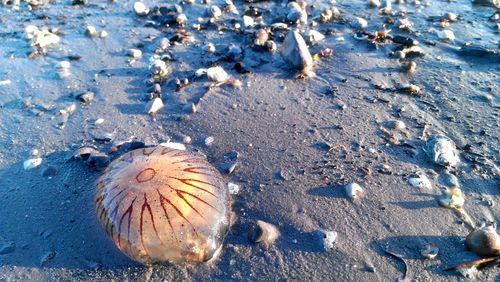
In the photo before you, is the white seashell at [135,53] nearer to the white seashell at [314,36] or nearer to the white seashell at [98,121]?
the white seashell at [98,121]

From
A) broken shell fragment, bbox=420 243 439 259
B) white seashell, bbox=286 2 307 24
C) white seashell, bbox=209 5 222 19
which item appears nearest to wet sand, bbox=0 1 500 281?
broken shell fragment, bbox=420 243 439 259

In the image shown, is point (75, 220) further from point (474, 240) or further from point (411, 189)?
point (474, 240)

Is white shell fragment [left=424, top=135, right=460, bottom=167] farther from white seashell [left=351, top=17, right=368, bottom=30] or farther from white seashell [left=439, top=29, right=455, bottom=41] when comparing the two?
white seashell [left=351, top=17, right=368, bottom=30]

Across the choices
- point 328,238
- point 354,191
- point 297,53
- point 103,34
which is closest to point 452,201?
point 354,191

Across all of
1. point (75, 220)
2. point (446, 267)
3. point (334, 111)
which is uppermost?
point (334, 111)

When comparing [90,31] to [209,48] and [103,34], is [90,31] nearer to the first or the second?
[103,34]

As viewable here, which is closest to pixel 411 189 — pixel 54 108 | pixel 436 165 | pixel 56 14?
pixel 436 165
